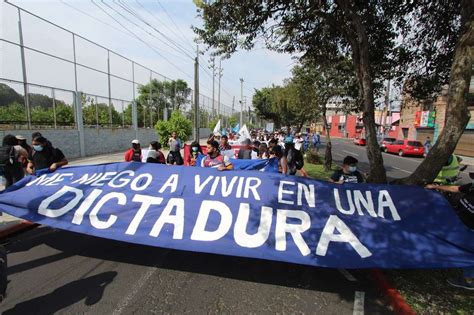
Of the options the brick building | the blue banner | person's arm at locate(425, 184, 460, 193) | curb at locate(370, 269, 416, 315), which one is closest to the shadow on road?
the blue banner

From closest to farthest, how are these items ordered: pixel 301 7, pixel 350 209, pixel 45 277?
pixel 45 277
pixel 350 209
pixel 301 7

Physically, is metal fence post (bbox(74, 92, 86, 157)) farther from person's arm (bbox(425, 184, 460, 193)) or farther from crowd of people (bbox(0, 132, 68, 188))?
person's arm (bbox(425, 184, 460, 193))

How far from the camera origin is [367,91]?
5.36 meters

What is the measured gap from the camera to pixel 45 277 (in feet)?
11.6

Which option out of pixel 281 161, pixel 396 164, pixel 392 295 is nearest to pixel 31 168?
pixel 281 161

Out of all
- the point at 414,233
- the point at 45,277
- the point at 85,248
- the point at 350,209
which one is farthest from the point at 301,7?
the point at 45,277

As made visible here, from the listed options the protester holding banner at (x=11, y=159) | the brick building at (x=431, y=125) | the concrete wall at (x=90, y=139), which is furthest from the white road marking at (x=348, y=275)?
the brick building at (x=431, y=125)

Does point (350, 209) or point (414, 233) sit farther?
point (350, 209)

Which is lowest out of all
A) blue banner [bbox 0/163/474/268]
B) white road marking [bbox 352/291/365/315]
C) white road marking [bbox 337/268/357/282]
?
white road marking [bbox 337/268/357/282]

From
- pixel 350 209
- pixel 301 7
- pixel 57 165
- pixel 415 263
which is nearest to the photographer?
pixel 415 263

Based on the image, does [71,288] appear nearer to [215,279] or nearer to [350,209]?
[215,279]

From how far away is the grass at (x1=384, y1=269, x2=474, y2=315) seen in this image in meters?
3.01

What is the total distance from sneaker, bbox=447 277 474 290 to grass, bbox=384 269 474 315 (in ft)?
0.25

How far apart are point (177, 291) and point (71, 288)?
126cm
